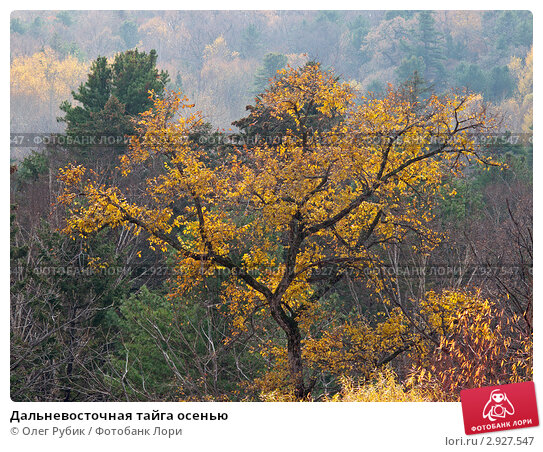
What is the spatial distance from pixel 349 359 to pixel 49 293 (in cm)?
683

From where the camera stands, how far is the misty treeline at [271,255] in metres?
12.5

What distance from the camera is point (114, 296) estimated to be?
1780 centimetres

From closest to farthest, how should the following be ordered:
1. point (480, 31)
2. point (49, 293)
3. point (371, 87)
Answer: point (49, 293) → point (371, 87) → point (480, 31)
